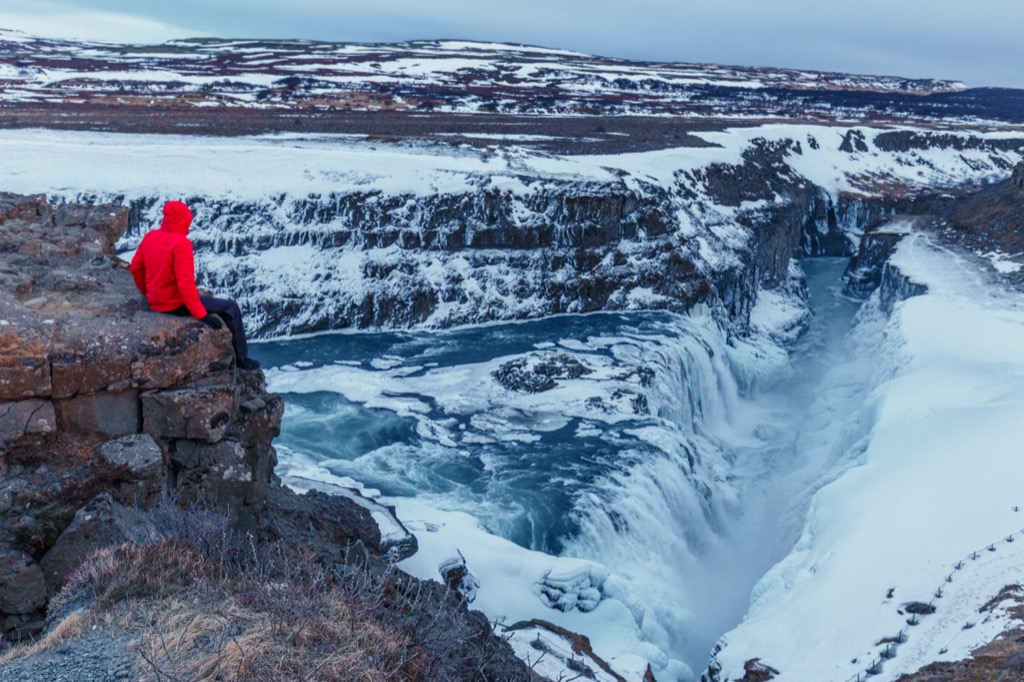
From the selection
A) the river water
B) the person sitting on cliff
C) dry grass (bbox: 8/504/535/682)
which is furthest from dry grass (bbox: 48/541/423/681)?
the river water

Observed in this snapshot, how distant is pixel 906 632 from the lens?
10.4 metres

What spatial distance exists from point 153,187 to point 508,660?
22.4m

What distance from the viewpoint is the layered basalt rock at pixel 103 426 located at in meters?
7.44

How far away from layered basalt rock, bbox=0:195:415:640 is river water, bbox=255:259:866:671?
5.16 m

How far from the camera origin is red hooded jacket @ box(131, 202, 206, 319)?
8.42 meters

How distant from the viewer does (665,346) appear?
80.1ft

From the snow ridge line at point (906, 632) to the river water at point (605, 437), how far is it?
406 centimetres

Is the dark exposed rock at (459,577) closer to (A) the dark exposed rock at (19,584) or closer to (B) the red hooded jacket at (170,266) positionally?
(B) the red hooded jacket at (170,266)

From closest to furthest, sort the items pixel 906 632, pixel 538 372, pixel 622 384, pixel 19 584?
1. pixel 19 584
2. pixel 906 632
3. pixel 622 384
4. pixel 538 372

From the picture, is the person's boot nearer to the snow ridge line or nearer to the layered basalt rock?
the layered basalt rock

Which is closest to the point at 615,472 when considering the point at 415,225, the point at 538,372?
the point at 538,372

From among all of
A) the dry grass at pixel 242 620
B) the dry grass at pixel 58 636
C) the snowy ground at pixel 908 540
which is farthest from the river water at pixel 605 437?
the dry grass at pixel 58 636

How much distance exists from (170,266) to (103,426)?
5.39ft

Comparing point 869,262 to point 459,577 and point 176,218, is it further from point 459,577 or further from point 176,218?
point 176,218
